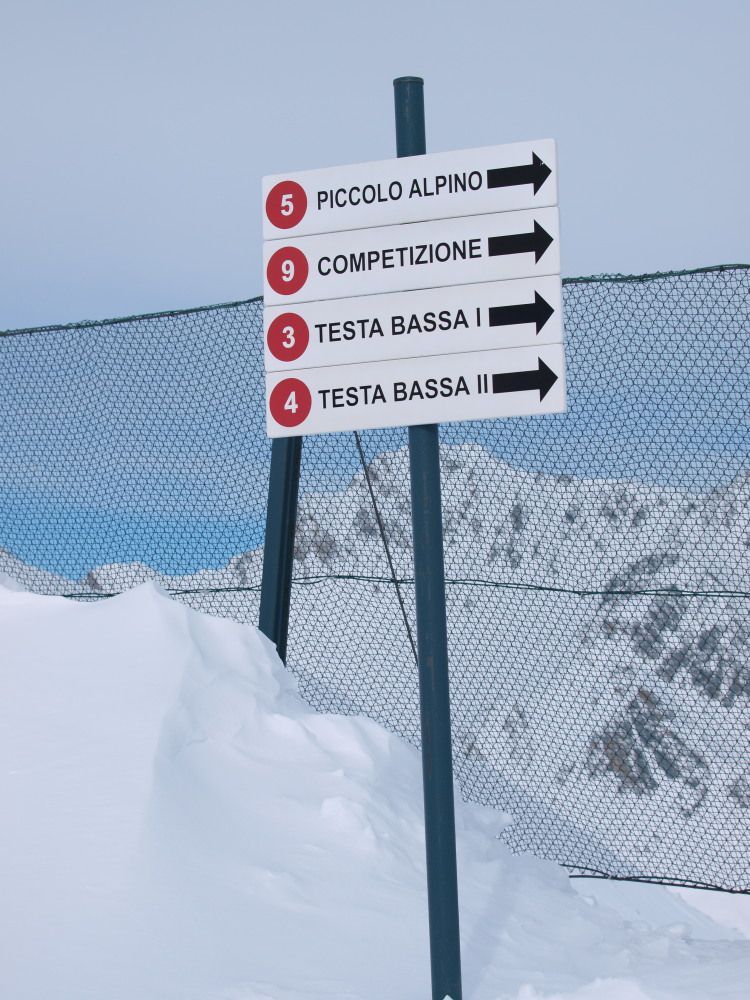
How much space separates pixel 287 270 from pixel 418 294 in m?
0.42

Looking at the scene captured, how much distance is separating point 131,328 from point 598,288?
238cm

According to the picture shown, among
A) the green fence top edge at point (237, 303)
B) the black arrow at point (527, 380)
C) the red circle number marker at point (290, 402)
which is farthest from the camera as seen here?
the green fence top edge at point (237, 303)

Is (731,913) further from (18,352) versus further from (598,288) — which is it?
(18,352)

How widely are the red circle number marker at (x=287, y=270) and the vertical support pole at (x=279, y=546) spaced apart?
197 cm

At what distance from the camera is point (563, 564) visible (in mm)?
5391

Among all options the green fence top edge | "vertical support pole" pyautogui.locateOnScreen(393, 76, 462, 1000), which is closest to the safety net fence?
the green fence top edge

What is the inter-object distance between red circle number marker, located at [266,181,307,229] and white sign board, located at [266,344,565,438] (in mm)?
457

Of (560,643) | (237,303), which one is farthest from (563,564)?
(237,303)

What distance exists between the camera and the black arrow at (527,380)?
305cm

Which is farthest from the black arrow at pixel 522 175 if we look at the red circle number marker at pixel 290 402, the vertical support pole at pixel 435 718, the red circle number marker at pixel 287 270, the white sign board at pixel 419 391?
the red circle number marker at pixel 290 402

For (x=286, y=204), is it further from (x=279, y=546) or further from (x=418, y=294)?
(x=279, y=546)

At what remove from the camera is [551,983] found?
3576 millimetres

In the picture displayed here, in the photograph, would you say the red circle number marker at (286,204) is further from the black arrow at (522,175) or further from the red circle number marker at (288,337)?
the black arrow at (522,175)

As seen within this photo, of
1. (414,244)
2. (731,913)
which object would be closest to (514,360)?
(414,244)
